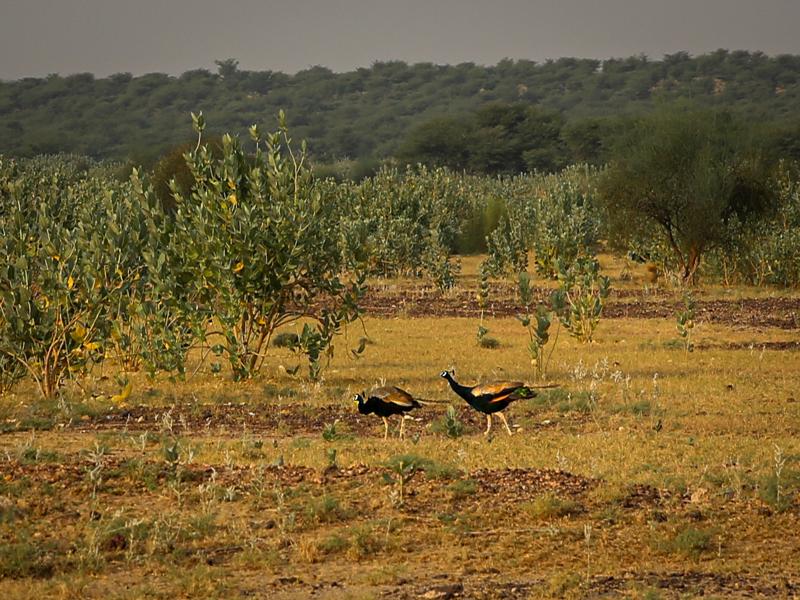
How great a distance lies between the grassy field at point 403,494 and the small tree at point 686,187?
13.2 metres

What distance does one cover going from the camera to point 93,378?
48.4ft

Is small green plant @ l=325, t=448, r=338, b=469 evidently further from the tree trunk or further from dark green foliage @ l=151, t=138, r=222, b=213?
dark green foliage @ l=151, t=138, r=222, b=213

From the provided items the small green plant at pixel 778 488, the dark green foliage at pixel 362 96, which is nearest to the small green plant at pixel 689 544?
the small green plant at pixel 778 488

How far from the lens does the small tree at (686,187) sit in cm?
2662

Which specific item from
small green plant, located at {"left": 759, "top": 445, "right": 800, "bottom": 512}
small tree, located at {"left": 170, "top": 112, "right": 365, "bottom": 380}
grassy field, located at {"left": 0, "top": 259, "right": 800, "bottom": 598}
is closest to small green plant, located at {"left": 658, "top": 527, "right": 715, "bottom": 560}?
grassy field, located at {"left": 0, "top": 259, "right": 800, "bottom": 598}

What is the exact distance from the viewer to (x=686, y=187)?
88.7ft

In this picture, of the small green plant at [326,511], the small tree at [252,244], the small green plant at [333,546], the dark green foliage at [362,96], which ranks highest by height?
the dark green foliage at [362,96]

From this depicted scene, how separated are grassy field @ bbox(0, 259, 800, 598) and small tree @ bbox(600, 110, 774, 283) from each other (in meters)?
13.2

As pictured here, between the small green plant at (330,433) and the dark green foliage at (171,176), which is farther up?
the dark green foliage at (171,176)

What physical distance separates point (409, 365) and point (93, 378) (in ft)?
12.0

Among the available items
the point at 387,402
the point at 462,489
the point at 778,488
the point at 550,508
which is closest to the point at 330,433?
the point at 387,402

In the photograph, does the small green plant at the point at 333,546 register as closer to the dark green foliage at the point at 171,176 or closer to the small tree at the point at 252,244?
the small tree at the point at 252,244

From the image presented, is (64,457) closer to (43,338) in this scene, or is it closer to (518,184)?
(43,338)

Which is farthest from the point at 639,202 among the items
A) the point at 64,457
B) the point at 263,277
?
the point at 64,457
